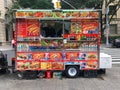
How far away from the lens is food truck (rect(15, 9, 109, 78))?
1326 cm

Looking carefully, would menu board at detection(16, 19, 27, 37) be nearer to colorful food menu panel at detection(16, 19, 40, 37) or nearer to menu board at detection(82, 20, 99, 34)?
colorful food menu panel at detection(16, 19, 40, 37)

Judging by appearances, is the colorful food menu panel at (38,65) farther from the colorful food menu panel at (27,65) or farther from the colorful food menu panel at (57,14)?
the colorful food menu panel at (57,14)

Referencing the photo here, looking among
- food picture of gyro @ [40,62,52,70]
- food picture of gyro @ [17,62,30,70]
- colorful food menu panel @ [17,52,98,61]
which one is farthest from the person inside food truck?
food picture of gyro @ [17,62,30,70]

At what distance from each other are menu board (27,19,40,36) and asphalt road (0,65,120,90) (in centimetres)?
183

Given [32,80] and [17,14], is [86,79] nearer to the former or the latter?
[32,80]

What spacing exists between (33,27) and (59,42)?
1166mm

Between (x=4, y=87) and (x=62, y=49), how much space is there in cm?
306

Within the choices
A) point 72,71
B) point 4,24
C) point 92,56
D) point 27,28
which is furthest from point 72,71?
point 4,24

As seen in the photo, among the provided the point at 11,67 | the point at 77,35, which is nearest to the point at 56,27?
the point at 77,35

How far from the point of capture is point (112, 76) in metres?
13.7

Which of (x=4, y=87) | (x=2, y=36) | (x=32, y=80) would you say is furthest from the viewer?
(x=2, y=36)

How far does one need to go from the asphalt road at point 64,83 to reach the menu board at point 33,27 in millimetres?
1828

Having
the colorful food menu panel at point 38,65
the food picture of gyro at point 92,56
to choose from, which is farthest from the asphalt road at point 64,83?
the food picture of gyro at point 92,56

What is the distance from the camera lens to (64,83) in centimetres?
1208
